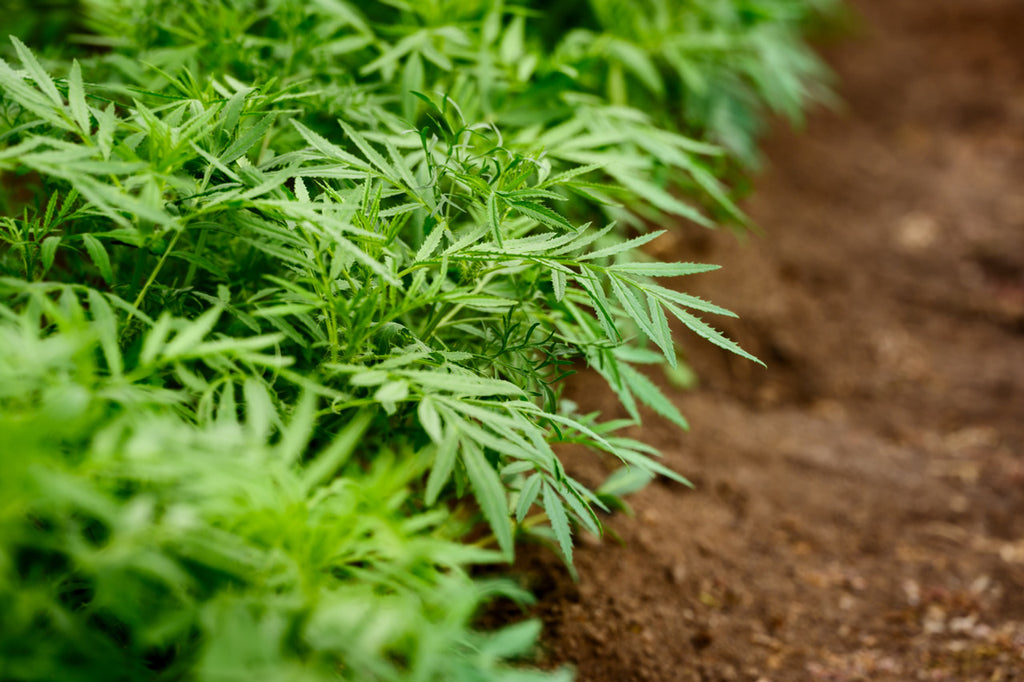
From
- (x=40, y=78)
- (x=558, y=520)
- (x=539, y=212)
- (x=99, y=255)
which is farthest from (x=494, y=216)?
(x=40, y=78)

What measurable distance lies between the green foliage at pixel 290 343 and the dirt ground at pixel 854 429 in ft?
1.18

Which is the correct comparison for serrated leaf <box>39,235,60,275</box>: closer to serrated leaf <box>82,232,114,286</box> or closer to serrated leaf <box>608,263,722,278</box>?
serrated leaf <box>82,232,114,286</box>

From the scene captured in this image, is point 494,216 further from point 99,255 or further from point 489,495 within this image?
point 99,255

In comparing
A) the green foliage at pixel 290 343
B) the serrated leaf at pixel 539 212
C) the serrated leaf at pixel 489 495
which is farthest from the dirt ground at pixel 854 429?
the serrated leaf at pixel 539 212

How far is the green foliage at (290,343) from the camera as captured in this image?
3.30 ft

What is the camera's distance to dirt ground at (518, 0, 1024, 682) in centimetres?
195

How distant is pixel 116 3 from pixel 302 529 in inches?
Answer: 61.7

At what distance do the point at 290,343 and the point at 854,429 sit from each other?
2157 millimetres

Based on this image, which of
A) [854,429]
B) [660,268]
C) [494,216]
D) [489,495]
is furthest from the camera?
[854,429]

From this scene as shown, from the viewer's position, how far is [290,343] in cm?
156

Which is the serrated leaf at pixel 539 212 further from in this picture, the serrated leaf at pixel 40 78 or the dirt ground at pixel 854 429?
the dirt ground at pixel 854 429

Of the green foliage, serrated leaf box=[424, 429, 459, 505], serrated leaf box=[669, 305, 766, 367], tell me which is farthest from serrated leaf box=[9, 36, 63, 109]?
serrated leaf box=[669, 305, 766, 367]

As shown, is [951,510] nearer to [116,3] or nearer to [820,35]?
[116,3]

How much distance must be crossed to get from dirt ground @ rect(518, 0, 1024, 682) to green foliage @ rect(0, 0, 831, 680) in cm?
36
